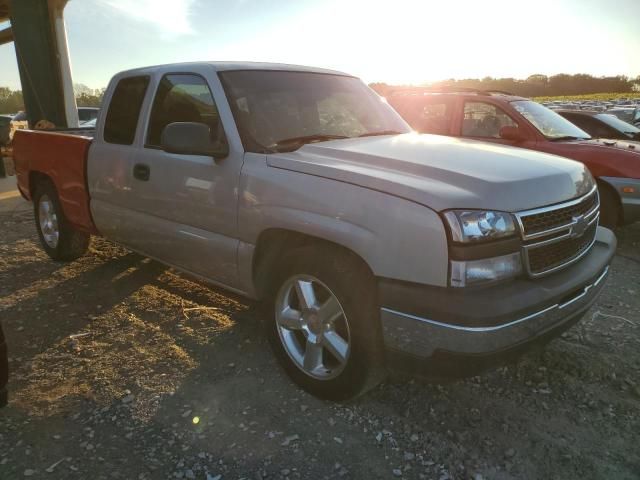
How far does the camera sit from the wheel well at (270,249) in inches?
108

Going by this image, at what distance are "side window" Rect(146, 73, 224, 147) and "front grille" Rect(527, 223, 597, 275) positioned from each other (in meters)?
1.98

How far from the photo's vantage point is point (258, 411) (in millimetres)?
2734

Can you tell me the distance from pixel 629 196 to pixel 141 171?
5.25 m

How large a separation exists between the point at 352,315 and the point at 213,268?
4.08ft

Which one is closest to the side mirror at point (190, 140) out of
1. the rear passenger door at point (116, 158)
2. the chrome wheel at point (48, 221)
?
the rear passenger door at point (116, 158)

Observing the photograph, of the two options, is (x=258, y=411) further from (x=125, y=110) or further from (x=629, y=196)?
(x=629, y=196)

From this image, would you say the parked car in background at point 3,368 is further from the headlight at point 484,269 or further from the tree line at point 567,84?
the tree line at point 567,84

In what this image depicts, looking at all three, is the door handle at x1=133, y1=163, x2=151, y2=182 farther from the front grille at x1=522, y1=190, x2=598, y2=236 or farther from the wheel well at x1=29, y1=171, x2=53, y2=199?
the front grille at x1=522, y1=190, x2=598, y2=236

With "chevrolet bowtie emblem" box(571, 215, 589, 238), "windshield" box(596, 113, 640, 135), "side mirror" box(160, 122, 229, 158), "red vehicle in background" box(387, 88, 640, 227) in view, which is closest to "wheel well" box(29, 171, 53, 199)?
"side mirror" box(160, 122, 229, 158)

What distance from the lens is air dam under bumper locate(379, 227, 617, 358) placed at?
2.11 m

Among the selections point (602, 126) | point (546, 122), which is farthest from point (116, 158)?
point (602, 126)

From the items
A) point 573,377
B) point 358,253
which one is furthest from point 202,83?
point 573,377

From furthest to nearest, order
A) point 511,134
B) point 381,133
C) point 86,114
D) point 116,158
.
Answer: point 86,114 < point 511,134 < point 116,158 < point 381,133

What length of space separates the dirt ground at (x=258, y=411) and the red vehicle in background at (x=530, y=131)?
92.0 inches
